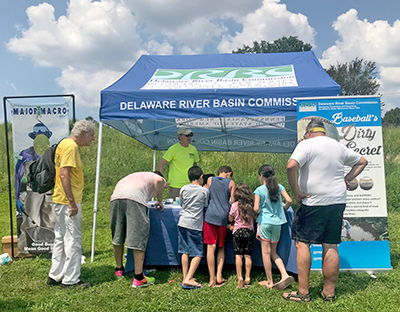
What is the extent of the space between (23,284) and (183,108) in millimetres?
2709

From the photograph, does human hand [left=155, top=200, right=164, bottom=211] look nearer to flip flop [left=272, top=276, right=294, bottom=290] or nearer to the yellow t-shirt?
the yellow t-shirt

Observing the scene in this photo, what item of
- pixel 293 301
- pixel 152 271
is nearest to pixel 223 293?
pixel 293 301

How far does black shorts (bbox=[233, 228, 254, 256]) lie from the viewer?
143 inches

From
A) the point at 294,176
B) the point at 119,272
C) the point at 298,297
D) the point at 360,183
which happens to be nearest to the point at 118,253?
the point at 119,272

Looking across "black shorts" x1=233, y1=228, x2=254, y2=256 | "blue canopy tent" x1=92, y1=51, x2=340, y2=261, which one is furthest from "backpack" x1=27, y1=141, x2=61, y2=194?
"black shorts" x1=233, y1=228, x2=254, y2=256

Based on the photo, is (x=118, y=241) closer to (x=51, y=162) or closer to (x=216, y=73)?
(x=51, y=162)

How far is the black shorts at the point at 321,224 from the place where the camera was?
10.4 ft

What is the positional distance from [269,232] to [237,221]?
0.35 meters

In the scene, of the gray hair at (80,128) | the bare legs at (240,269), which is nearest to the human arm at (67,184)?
the gray hair at (80,128)

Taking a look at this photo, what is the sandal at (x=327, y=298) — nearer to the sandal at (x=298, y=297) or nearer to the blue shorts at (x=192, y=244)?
the sandal at (x=298, y=297)

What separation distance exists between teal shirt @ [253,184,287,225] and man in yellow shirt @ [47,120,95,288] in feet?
6.31

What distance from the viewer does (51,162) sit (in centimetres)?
375

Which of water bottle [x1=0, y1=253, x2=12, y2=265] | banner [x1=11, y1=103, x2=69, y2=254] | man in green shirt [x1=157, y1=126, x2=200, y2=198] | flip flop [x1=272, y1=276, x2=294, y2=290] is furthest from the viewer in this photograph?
man in green shirt [x1=157, y1=126, x2=200, y2=198]

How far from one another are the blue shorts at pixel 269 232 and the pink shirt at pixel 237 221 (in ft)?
0.35
